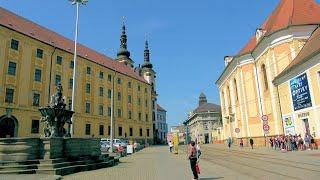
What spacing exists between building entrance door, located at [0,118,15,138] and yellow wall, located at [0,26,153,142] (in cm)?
80

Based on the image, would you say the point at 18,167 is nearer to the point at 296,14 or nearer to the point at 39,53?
the point at 39,53

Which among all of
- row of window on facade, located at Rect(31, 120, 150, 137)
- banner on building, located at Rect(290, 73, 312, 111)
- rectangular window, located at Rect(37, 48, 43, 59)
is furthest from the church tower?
banner on building, located at Rect(290, 73, 312, 111)

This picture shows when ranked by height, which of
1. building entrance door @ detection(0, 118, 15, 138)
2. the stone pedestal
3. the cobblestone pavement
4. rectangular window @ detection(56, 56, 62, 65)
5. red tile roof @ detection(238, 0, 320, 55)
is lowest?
the cobblestone pavement

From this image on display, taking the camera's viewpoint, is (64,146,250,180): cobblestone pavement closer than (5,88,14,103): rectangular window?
Yes

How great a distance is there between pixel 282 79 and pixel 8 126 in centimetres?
3197

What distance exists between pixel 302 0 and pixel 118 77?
35121 millimetres

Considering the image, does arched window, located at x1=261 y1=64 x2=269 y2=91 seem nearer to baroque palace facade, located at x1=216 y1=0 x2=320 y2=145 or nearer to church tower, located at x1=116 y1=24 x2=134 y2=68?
baroque palace facade, located at x1=216 y1=0 x2=320 y2=145

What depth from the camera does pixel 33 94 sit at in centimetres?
3797

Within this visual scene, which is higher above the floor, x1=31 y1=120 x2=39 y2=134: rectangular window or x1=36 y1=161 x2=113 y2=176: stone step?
x1=31 y1=120 x2=39 y2=134: rectangular window

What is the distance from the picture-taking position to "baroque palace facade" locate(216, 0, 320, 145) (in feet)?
95.0

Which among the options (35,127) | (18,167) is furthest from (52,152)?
(35,127)

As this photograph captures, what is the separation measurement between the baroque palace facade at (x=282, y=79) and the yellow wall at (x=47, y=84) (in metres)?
Result: 22.7

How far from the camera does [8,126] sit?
3409 centimetres

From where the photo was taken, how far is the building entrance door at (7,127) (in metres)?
33.3
